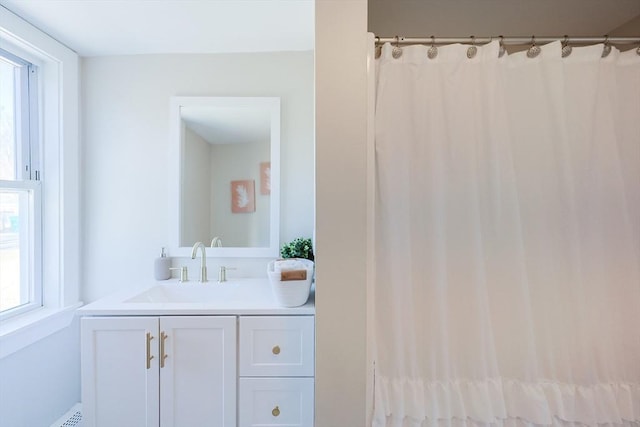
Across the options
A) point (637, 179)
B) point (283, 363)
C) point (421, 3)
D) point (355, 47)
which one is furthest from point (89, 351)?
point (637, 179)

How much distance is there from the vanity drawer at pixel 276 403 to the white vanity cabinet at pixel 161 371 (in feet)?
0.18

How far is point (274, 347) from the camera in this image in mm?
1106

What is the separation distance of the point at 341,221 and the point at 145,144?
56.0 inches

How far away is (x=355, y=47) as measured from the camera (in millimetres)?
909

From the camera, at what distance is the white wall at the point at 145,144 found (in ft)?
5.24

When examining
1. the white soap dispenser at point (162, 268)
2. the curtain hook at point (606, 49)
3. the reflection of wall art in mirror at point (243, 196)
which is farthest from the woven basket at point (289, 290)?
the curtain hook at point (606, 49)

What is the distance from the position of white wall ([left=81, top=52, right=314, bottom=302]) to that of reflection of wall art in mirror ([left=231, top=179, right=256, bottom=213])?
19cm

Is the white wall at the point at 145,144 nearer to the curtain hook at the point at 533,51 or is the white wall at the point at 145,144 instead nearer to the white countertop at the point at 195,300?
the white countertop at the point at 195,300

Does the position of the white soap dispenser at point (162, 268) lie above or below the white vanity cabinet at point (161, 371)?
above

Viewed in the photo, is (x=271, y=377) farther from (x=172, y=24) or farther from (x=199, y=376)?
(x=172, y=24)

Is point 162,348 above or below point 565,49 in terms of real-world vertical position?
below

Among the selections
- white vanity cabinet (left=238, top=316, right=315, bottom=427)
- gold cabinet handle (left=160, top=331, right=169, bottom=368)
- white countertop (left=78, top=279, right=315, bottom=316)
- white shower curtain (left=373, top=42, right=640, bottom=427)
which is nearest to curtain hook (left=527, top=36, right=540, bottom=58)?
white shower curtain (left=373, top=42, right=640, bottom=427)

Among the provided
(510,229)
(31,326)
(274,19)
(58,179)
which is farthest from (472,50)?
(31,326)

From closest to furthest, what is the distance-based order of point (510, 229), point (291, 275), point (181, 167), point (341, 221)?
point (341, 221), point (510, 229), point (291, 275), point (181, 167)
